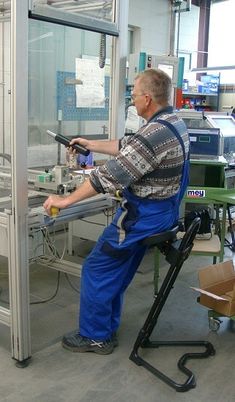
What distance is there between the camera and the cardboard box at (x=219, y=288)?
2.41m

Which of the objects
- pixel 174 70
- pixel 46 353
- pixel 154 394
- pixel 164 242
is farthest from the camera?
pixel 174 70

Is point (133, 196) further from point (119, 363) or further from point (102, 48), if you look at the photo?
point (102, 48)

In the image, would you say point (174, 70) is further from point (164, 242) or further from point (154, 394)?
point (154, 394)

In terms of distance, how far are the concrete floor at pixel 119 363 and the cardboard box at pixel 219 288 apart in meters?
0.21

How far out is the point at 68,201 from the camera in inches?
78.1

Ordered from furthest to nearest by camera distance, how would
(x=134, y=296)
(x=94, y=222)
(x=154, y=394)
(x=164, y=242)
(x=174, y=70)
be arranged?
(x=174, y=70), (x=94, y=222), (x=134, y=296), (x=164, y=242), (x=154, y=394)

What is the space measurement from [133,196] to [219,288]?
0.94 m

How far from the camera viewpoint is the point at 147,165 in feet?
6.54

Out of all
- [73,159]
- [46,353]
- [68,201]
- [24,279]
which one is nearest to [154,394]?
[46,353]

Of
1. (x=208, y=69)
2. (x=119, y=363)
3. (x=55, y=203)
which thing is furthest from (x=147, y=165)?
(x=208, y=69)

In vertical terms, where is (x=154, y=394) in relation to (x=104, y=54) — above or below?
below

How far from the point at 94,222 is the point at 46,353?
1.50 meters

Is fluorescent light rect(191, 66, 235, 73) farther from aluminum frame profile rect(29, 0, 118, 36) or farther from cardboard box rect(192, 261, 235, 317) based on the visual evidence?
cardboard box rect(192, 261, 235, 317)

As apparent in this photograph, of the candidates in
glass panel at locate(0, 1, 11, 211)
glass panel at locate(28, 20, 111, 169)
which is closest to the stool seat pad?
glass panel at locate(0, 1, 11, 211)
